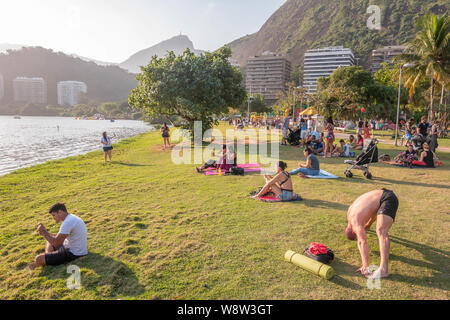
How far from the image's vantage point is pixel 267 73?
167m

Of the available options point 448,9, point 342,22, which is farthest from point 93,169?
point 342,22

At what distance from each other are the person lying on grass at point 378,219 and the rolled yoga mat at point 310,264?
1.68 feet

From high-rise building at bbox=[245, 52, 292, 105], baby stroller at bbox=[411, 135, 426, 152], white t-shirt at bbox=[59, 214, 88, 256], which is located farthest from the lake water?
high-rise building at bbox=[245, 52, 292, 105]

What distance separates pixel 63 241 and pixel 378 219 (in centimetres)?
499

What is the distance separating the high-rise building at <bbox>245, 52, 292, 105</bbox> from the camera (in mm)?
164250

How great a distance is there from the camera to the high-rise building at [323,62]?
145 metres

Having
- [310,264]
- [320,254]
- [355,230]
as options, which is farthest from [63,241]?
[355,230]

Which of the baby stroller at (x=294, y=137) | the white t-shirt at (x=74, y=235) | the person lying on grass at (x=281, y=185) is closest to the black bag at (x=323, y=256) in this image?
the person lying on grass at (x=281, y=185)

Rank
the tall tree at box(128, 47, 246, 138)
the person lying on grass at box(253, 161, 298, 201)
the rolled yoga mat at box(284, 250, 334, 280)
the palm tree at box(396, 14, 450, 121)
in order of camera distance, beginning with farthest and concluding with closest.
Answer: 1. the palm tree at box(396, 14, 450, 121)
2. the tall tree at box(128, 47, 246, 138)
3. the person lying on grass at box(253, 161, 298, 201)
4. the rolled yoga mat at box(284, 250, 334, 280)

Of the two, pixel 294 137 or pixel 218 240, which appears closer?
pixel 218 240

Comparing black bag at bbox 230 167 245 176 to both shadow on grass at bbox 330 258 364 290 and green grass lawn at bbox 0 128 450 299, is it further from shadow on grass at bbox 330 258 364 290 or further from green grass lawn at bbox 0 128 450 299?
shadow on grass at bbox 330 258 364 290

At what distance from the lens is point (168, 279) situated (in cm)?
423

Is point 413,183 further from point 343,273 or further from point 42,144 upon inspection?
point 42,144

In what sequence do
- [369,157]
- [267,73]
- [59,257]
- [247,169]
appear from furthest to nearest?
1. [267,73]
2. [247,169]
3. [369,157]
4. [59,257]
